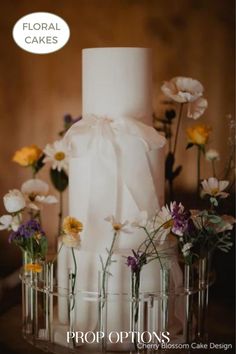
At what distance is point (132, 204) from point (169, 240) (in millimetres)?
72

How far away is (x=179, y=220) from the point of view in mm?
689

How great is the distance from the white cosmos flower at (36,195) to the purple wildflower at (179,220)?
0.18m

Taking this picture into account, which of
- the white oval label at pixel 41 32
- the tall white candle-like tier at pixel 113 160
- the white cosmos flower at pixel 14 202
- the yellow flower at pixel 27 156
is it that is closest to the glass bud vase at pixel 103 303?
the tall white candle-like tier at pixel 113 160

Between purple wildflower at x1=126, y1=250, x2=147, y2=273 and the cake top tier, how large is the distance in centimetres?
17

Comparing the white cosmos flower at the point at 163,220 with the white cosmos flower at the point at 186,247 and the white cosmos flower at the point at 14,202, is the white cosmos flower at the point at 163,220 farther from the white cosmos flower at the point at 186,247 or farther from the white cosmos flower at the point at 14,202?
the white cosmos flower at the point at 14,202

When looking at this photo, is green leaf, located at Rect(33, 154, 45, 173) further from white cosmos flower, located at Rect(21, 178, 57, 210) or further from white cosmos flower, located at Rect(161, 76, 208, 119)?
white cosmos flower, located at Rect(161, 76, 208, 119)

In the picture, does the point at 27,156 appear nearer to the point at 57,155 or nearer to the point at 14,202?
the point at 57,155

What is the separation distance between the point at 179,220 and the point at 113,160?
11cm

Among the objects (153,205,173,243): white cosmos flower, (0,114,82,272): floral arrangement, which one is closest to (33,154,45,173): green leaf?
(0,114,82,272): floral arrangement

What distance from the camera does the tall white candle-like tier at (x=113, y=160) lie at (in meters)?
0.73

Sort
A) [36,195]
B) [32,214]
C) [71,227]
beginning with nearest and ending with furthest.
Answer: [71,227] < [36,195] < [32,214]

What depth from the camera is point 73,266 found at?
2.46 ft

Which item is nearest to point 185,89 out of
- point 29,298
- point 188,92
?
point 188,92

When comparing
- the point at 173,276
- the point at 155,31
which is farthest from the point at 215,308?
the point at 155,31
